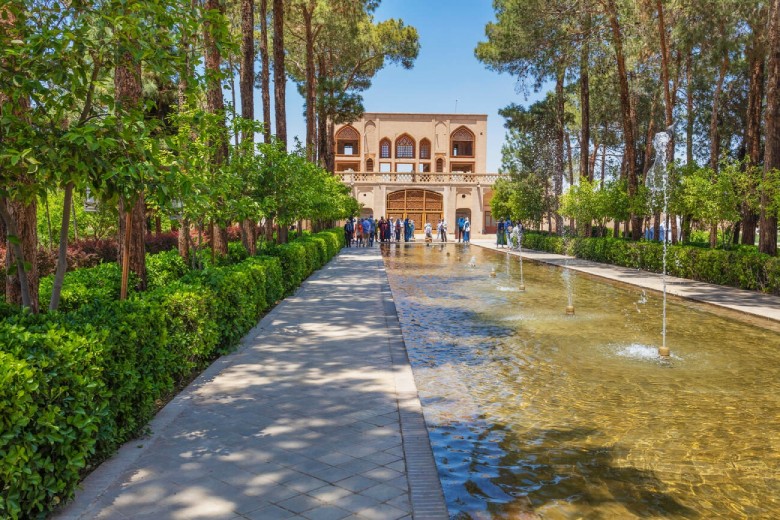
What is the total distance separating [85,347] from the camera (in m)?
3.71

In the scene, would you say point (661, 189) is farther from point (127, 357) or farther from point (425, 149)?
point (425, 149)

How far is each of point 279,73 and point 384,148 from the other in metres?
42.7

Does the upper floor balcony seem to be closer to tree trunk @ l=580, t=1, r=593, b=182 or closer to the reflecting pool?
tree trunk @ l=580, t=1, r=593, b=182

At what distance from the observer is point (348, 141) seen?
6025 centimetres

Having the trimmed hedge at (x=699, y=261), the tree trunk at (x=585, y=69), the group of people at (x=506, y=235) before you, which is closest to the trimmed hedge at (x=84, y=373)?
the trimmed hedge at (x=699, y=261)

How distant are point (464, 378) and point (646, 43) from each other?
63.6 ft

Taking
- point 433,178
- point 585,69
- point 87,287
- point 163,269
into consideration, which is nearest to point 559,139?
point 585,69

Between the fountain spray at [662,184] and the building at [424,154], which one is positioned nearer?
the fountain spray at [662,184]

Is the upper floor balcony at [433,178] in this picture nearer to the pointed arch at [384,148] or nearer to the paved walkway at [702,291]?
the pointed arch at [384,148]

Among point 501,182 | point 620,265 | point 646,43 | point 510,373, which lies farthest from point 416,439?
point 501,182

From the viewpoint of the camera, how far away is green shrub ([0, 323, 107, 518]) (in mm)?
2971

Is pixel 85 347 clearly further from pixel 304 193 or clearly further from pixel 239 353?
pixel 304 193

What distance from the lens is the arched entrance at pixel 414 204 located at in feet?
175

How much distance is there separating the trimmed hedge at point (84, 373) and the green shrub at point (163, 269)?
2508 mm
